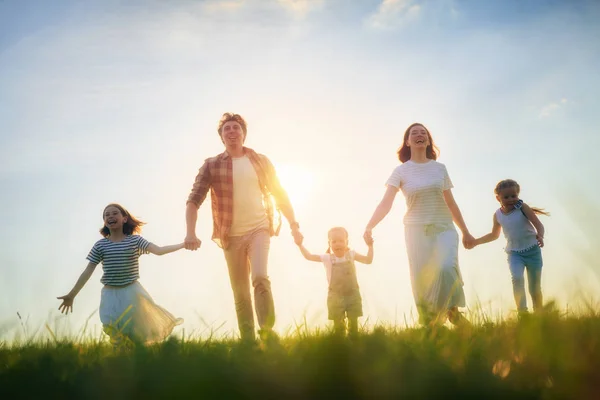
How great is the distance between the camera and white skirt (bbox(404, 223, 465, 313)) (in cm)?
702

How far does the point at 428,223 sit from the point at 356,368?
4.71 m

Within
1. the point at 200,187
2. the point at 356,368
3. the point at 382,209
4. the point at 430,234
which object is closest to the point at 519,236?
the point at 430,234

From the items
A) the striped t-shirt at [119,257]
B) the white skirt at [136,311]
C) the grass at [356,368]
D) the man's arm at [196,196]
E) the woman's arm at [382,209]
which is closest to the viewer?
the grass at [356,368]

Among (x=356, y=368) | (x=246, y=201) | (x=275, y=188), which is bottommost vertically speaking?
(x=356, y=368)

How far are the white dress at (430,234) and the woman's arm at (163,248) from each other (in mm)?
2845

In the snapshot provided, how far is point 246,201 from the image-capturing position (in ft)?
25.0

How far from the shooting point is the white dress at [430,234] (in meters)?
7.06

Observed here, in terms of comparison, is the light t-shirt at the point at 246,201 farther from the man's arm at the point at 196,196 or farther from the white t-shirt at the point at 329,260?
the white t-shirt at the point at 329,260

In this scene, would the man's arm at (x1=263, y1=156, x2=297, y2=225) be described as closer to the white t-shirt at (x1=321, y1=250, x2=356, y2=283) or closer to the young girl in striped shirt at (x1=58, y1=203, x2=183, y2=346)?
the white t-shirt at (x1=321, y1=250, x2=356, y2=283)

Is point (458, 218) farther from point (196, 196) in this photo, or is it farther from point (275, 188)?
point (196, 196)

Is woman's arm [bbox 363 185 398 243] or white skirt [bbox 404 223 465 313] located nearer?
white skirt [bbox 404 223 465 313]

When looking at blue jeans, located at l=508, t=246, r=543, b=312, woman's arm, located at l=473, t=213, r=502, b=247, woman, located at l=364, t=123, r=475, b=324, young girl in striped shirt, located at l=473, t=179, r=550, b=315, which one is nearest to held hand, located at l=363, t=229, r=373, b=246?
woman, located at l=364, t=123, r=475, b=324

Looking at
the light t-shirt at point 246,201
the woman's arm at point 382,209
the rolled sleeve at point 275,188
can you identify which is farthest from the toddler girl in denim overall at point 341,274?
the woman's arm at point 382,209

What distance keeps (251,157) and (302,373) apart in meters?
5.31
